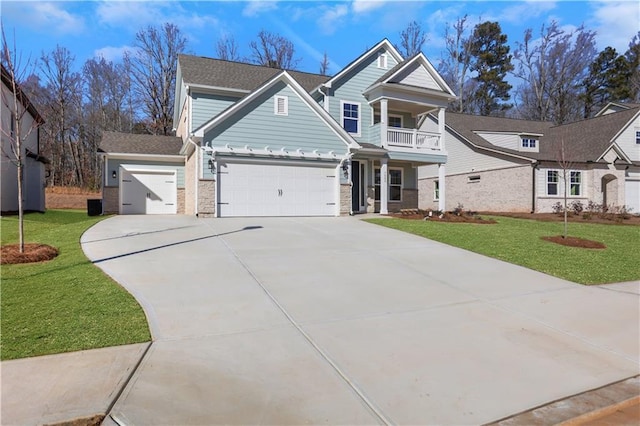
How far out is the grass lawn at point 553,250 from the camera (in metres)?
7.83

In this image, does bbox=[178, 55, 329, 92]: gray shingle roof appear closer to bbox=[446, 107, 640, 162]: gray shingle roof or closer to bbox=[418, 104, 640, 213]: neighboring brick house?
bbox=[418, 104, 640, 213]: neighboring brick house

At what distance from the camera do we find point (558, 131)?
2914cm

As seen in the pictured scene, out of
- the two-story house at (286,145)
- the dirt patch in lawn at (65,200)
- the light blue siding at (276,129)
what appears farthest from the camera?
the dirt patch in lawn at (65,200)

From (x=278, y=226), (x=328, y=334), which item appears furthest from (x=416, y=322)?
(x=278, y=226)

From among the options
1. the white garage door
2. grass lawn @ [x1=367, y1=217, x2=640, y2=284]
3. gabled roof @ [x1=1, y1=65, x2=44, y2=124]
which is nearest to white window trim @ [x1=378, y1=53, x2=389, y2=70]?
grass lawn @ [x1=367, y1=217, x2=640, y2=284]

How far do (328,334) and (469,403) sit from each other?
1722 millimetres

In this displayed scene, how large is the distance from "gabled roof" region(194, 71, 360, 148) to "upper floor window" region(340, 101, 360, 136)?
99.1 inches

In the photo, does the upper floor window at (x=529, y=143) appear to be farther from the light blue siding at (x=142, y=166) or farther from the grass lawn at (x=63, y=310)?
the grass lawn at (x=63, y=310)

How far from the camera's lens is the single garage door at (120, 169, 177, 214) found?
60.8 ft

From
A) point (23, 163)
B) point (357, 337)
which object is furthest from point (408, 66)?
point (23, 163)

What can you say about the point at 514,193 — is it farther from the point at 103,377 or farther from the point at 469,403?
the point at 103,377

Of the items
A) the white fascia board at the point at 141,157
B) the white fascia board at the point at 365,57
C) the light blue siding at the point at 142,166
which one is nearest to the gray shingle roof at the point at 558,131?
the white fascia board at the point at 365,57

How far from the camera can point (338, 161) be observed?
16.4 meters

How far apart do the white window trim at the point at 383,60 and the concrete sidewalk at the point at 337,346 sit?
14547mm
